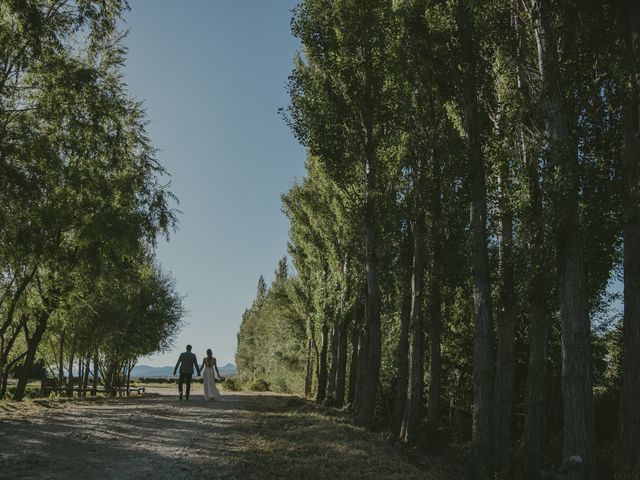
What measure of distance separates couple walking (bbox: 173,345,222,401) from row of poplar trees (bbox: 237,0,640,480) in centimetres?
654

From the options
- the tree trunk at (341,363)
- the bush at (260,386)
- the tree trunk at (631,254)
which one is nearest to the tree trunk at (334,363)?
the tree trunk at (341,363)

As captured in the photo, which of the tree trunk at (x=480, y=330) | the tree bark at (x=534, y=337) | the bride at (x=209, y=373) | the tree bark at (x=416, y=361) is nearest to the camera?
the tree trunk at (x=480, y=330)

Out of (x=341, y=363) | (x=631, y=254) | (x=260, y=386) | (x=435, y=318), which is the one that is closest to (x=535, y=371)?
(x=631, y=254)

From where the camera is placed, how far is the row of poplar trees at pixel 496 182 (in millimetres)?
10219

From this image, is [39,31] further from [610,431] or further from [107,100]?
[610,431]

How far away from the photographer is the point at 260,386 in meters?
52.9

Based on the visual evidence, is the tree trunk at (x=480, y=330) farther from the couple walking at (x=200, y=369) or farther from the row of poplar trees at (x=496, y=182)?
the couple walking at (x=200, y=369)

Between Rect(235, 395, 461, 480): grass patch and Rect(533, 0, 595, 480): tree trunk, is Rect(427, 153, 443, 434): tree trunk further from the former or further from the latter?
Rect(533, 0, 595, 480): tree trunk

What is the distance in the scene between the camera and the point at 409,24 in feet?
45.9

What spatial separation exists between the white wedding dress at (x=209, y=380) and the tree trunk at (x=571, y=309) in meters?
16.5

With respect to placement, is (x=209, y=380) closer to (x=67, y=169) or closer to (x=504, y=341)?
(x=67, y=169)

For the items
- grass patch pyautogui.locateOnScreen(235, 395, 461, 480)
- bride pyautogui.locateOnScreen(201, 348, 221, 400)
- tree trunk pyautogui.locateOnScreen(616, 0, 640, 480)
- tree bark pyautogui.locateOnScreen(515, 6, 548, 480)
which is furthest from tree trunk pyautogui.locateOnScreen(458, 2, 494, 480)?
bride pyautogui.locateOnScreen(201, 348, 221, 400)

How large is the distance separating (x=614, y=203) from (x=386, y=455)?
7682 millimetres

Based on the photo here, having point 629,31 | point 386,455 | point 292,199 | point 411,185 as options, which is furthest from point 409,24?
point 292,199
